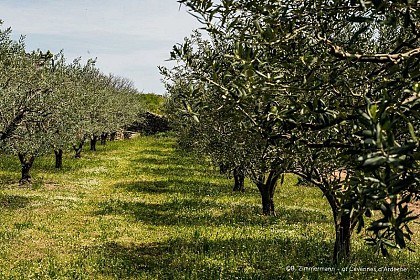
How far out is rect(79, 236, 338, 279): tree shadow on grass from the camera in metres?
11.9

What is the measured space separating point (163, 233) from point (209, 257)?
166 inches

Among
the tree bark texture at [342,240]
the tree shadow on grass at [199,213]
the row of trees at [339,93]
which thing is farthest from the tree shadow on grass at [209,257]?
the row of trees at [339,93]

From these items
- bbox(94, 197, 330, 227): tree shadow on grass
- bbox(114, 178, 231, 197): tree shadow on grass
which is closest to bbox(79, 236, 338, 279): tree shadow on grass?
bbox(94, 197, 330, 227): tree shadow on grass

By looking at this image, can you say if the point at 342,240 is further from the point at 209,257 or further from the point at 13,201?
the point at 13,201

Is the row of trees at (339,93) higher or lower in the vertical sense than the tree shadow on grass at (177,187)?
higher

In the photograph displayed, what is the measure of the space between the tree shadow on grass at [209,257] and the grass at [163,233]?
0.03m

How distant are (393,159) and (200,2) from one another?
12.2ft

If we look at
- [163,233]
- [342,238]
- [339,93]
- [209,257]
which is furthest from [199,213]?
Answer: [339,93]

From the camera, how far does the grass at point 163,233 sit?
40.0 ft

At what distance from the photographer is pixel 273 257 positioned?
43.6 feet

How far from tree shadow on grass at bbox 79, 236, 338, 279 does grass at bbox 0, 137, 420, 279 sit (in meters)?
0.03

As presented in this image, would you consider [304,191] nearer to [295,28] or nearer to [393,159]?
[295,28]

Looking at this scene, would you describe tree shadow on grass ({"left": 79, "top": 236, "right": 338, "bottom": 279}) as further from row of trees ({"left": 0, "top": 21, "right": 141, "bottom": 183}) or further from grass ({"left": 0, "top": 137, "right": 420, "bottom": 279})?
row of trees ({"left": 0, "top": 21, "right": 141, "bottom": 183})

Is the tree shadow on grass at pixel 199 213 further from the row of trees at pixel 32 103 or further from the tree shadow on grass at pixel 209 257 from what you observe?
the row of trees at pixel 32 103
